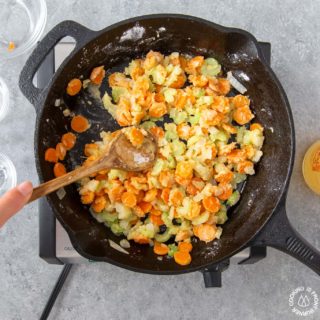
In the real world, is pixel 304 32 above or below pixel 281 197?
above

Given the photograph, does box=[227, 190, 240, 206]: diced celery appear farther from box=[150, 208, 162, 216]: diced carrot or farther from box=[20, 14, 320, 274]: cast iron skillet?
box=[150, 208, 162, 216]: diced carrot

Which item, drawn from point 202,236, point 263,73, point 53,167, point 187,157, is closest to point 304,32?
point 263,73

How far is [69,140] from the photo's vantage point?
1533 mm

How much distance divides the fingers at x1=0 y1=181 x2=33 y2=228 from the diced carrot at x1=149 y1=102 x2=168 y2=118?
555mm

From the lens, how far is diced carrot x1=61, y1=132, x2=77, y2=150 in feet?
5.01

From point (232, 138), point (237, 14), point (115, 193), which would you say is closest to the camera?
point (115, 193)

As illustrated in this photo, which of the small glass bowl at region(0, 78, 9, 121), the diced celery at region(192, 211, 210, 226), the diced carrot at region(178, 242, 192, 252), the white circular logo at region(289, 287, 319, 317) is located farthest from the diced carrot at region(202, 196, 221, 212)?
the small glass bowl at region(0, 78, 9, 121)

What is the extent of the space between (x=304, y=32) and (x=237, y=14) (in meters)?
0.23

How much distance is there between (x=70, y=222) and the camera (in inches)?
55.4

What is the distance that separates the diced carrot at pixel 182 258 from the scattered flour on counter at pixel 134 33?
65cm

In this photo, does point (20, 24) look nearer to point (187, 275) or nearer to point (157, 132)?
point (157, 132)

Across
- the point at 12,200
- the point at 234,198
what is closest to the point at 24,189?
the point at 12,200

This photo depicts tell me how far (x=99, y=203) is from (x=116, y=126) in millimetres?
242

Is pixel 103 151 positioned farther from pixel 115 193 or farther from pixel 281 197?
pixel 281 197
